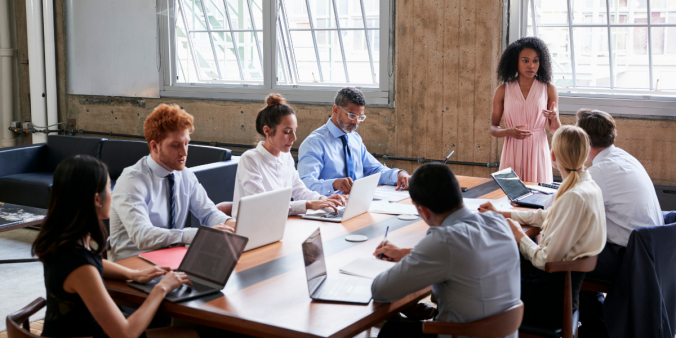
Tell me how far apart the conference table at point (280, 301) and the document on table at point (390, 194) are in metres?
0.84

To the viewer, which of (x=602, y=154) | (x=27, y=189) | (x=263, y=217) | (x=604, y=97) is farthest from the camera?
(x=27, y=189)

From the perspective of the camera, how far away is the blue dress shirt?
3.85 m

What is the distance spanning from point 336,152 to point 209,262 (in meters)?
2.11

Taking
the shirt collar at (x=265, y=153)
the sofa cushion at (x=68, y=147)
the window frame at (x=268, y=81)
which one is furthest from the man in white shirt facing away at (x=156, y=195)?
the sofa cushion at (x=68, y=147)

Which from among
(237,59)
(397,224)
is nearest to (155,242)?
(397,224)

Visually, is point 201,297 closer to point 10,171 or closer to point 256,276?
point 256,276

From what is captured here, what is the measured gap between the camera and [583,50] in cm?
558

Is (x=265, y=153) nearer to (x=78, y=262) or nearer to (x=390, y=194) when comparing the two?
(x=390, y=194)

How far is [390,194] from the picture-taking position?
379 centimetres

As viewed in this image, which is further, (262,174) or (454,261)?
(262,174)

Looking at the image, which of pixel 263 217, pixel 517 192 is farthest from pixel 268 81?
pixel 263 217

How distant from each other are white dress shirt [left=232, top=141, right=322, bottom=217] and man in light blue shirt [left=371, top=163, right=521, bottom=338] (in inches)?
50.0

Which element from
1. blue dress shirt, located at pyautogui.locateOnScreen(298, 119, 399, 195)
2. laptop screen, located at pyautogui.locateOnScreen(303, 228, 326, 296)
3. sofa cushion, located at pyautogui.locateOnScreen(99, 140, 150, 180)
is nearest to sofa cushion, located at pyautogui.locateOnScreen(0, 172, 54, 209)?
sofa cushion, located at pyautogui.locateOnScreen(99, 140, 150, 180)

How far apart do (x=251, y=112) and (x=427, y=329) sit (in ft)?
17.2
